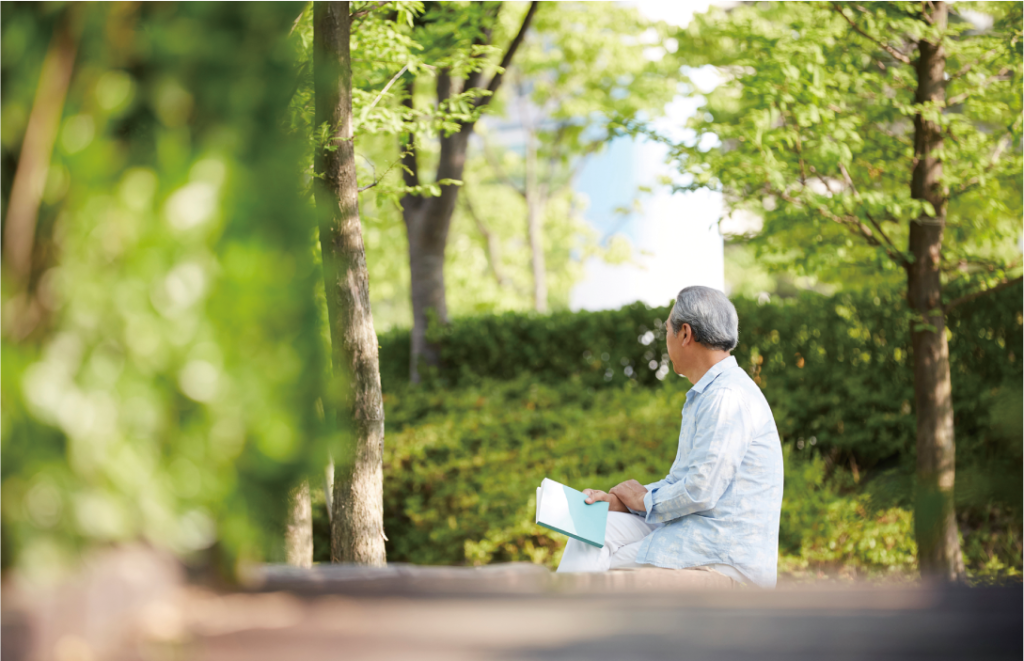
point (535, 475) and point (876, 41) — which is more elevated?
point (876, 41)

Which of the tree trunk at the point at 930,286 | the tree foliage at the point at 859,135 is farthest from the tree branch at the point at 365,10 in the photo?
the tree trunk at the point at 930,286

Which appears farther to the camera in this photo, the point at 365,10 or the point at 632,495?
the point at 365,10

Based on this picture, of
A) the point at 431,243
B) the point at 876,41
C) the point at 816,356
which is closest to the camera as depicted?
the point at 876,41

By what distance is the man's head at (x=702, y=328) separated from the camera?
9.68 feet

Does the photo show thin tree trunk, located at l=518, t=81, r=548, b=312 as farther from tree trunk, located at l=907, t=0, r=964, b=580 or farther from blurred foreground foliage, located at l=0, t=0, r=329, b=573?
blurred foreground foliage, located at l=0, t=0, r=329, b=573

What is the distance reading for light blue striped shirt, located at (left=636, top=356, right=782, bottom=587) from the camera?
2.67 meters

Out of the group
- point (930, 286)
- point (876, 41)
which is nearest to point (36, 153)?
point (876, 41)

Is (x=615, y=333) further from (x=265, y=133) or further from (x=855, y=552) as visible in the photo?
(x=265, y=133)

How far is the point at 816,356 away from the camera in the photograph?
6988 millimetres

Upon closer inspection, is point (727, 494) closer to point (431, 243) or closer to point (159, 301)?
point (159, 301)

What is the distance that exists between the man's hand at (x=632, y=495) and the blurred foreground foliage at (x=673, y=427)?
2349mm

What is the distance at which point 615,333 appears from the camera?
7957mm

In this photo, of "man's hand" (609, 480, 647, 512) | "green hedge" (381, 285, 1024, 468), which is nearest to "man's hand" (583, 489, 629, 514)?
"man's hand" (609, 480, 647, 512)

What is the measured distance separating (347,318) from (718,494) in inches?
70.2
